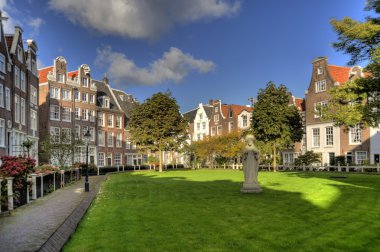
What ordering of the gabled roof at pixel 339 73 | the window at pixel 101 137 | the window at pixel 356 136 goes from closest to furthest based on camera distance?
the window at pixel 356 136 → the gabled roof at pixel 339 73 → the window at pixel 101 137

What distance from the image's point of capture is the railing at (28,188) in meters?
13.8

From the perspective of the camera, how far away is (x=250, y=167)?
18875mm

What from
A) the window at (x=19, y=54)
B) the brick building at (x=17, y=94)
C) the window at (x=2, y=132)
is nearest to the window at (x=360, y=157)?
the brick building at (x=17, y=94)

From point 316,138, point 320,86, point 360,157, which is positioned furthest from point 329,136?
point 320,86

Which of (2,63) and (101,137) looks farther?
(101,137)

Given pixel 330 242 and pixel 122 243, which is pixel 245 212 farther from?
pixel 122 243

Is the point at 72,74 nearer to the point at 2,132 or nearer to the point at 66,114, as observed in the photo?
the point at 66,114

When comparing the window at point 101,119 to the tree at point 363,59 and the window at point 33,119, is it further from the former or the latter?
the tree at point 363,59

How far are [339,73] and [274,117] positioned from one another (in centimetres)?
1474

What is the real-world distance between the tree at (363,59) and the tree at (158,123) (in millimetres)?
36696

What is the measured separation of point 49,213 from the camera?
13516mm

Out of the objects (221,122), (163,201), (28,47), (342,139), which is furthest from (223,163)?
(163,201)

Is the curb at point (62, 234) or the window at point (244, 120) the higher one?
the window at point (244, 120)

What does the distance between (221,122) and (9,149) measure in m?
48.3
